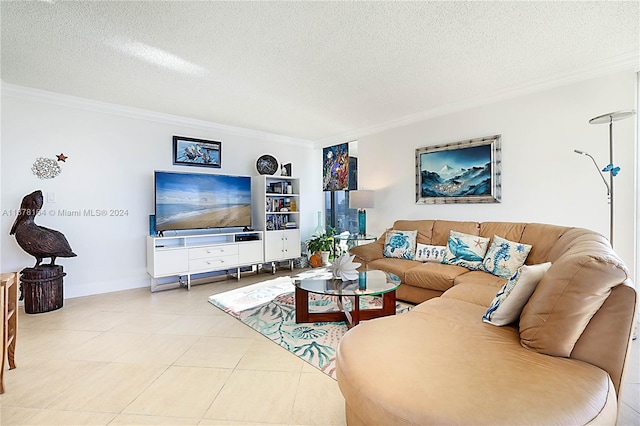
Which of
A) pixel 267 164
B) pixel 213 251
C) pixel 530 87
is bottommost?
pixel 213 251

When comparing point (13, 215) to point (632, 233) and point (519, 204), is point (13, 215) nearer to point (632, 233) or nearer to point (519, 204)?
point (519, 204)

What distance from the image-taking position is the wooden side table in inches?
68.2

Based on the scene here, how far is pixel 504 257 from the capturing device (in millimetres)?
2867

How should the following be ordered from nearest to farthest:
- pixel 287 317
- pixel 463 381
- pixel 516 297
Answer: pixel 463 381, pixel 516 297, pixel 287 317

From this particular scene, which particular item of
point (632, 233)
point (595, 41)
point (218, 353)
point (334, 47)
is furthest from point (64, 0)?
point (632, 233)

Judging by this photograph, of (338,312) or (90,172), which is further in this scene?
(90,172)

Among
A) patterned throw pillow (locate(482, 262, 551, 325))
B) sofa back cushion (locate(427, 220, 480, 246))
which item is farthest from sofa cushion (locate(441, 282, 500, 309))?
sofa back cushion (locate(427, 220, 480, 246))

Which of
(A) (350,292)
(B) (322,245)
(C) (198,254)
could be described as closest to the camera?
(A) (350,292)

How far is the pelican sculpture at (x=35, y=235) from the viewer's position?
3070mm

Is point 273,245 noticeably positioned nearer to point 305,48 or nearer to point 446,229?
point 446,229

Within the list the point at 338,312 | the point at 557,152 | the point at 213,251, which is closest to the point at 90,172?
the point at 213,251

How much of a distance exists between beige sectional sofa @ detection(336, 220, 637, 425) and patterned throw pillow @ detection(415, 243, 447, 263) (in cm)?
185

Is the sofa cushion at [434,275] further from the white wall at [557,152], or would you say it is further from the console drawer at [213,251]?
the console drawer at [213,251]

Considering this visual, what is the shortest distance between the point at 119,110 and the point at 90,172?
896 mm
